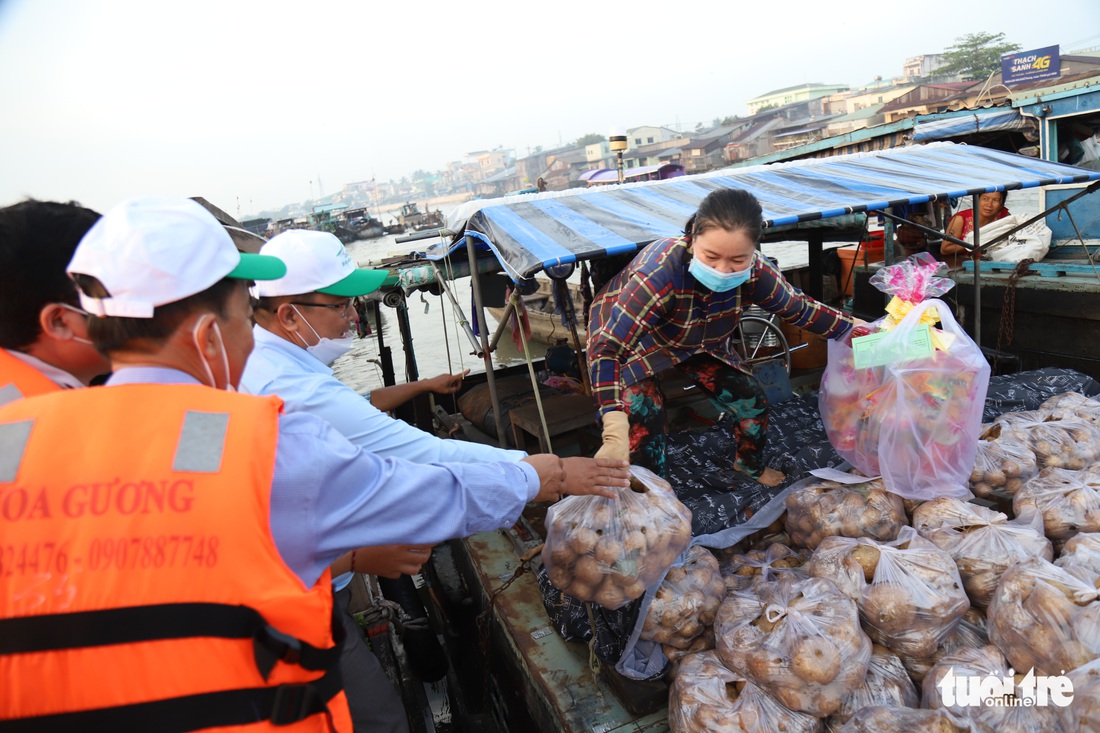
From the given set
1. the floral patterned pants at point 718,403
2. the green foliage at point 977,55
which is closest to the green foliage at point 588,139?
the green foliage at point 977,55

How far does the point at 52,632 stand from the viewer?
3.11 ft

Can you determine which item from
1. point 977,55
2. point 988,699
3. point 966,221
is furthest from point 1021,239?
point 977,55

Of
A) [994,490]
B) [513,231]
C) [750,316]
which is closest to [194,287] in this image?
[513,231]

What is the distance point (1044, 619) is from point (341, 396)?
208 cm

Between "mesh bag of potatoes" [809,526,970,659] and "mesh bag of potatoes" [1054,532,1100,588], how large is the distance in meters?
0.33

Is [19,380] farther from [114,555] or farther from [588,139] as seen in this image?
[588,139]

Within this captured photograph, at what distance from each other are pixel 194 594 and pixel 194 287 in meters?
0.50

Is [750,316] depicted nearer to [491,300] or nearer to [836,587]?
[491,300]

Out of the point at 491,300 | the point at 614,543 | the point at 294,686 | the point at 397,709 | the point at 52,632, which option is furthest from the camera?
the point at 491,300

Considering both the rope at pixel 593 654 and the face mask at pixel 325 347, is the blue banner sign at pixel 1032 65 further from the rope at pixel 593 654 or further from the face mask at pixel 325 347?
the face mask at pixel 325 347

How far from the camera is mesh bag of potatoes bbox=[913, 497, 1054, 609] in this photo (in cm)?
220

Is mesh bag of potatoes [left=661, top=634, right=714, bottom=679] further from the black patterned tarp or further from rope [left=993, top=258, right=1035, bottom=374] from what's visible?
rope [left=993, top=258, right=1035, bottom=374]

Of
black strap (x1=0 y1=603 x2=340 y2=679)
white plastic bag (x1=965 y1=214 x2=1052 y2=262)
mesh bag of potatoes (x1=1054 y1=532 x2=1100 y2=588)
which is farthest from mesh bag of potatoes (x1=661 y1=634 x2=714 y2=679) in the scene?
white plastic bag (x1=965 y1=214 x2=1052 y2=262)

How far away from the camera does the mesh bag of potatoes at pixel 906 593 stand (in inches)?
80.4
